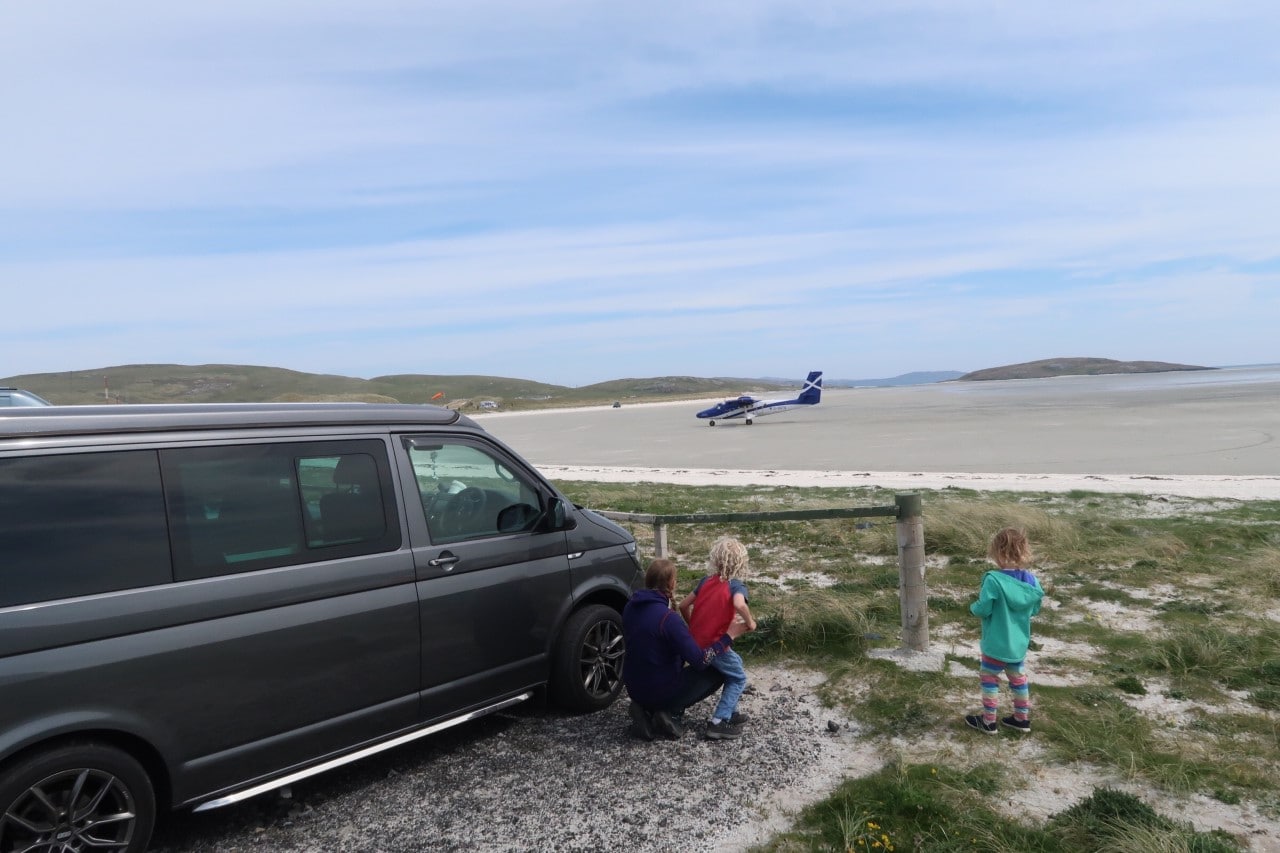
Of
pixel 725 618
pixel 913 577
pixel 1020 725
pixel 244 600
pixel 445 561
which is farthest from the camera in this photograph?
pixel 913 577

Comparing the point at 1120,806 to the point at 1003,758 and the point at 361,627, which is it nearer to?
the point at 1003,758

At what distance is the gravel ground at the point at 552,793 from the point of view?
4.16m

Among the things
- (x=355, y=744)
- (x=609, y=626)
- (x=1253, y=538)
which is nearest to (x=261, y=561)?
(x=355, y=744)

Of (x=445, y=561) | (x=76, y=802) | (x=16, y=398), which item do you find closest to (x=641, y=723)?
(x=445, y=561)

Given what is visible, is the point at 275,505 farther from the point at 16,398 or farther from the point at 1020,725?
the point at 16,398

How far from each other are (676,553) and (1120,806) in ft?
23.2

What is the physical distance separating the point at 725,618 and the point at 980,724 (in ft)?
5.24

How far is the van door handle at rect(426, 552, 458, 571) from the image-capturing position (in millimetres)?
4832

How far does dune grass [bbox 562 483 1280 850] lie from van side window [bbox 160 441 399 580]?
2559 millimetres

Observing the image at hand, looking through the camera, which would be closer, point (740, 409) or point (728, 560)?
point (728, 560)

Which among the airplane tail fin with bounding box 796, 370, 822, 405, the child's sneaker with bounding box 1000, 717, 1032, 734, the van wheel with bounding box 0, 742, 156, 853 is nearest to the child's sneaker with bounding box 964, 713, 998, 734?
the child's sneaker with bounding box 1000, 717, 1032, 734

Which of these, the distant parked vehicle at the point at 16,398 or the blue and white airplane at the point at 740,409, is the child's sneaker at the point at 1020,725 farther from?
the blue and white airplane at the point at 740,409

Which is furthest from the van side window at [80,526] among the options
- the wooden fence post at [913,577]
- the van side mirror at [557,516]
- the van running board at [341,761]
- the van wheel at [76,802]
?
the wooden fence post at [913,577]

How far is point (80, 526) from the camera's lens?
3557 millimetres
